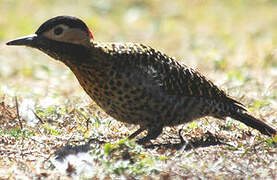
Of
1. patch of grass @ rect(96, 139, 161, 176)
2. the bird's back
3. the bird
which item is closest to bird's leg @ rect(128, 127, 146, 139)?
the bird

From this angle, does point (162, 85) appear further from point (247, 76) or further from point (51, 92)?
Answer: point (247, 76)

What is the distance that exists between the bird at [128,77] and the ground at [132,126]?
0.78ft

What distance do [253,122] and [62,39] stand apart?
199 cm

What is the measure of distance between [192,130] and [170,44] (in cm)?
578

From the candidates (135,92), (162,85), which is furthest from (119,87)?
(162,85)

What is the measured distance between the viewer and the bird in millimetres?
5242

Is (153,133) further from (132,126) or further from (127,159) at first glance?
(127,159)

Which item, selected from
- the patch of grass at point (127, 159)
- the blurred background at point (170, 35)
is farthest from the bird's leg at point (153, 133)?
the blurred background at point (170, 35)

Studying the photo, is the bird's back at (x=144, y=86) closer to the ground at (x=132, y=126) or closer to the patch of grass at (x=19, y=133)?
the ground at (x=132, y=126)

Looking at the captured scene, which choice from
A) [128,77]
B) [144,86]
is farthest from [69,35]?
[144,86]

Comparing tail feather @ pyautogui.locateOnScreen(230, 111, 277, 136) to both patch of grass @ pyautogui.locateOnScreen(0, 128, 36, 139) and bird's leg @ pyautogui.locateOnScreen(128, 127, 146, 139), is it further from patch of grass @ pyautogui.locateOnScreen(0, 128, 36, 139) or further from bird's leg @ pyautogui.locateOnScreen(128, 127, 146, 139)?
patch of grass @ pyautogui.locateOnScreen(0, 128, 36, 139)

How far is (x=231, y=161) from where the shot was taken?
4.77 m

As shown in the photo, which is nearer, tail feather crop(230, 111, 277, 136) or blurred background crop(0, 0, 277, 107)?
tail feather crop(230, 111, 277, 136)

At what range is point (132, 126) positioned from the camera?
629cm
